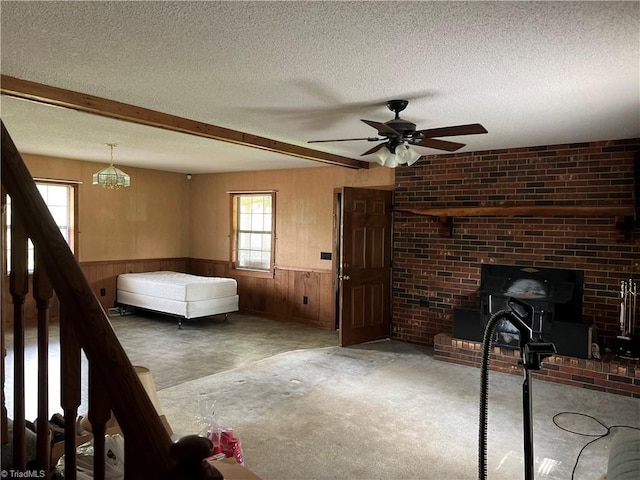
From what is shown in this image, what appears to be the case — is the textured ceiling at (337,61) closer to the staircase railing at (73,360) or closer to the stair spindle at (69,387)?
the staircase railing at (73,360)

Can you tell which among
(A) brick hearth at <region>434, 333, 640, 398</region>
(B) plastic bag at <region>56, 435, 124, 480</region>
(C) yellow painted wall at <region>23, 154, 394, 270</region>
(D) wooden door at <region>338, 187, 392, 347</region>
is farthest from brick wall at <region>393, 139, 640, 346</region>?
(B) plastic bag at <region>56, 435, 124, 480</region>

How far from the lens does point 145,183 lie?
8094mm

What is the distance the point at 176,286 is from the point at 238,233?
1.80 meters

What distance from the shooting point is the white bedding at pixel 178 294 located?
21.9ft

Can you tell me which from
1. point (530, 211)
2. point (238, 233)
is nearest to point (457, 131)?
point (530, 211)

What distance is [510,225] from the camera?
535 cm

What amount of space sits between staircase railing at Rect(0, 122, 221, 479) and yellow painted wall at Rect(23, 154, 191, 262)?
6383 mm

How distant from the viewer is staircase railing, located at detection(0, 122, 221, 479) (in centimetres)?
97

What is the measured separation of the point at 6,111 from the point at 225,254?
15.5 ft

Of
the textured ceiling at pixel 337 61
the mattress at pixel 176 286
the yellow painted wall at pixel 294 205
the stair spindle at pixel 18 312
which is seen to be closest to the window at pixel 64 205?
the mattress at pixel 176 286

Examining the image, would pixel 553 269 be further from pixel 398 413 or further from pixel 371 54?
pixel 371 54

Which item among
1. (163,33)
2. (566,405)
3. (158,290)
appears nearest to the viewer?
(163,33)

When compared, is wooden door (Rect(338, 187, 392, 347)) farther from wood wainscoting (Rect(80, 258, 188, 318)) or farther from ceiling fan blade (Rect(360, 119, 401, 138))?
wood wainscoting (Rect(80, 258, 188, 318))

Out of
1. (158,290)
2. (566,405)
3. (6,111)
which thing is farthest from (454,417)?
(158,290)
